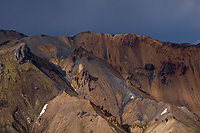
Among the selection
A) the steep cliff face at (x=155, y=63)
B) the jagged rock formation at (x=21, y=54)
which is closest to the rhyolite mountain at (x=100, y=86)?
the steep cliff face at (x=155, y=63)

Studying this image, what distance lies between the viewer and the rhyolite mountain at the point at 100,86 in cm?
9188

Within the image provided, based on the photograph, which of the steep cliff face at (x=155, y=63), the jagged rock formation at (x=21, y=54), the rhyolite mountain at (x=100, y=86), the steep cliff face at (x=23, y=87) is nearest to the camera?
the rhyolite mountain at (x=100, y=86)

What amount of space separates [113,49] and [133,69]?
24170 millimetres

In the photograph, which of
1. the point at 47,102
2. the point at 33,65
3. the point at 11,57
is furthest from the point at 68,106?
the point at 11,57

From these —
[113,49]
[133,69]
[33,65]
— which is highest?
[113,49]

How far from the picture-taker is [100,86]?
13125 centimetres

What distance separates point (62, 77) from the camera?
13825cm

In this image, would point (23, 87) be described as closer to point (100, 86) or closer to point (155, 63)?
point (100, 86)

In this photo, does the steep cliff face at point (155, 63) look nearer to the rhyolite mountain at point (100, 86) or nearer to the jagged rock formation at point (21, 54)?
the rhyolite mountain at point (100, 86)

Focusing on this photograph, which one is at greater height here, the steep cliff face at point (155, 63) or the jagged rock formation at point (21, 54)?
the steep cliff face at point (155, 63)

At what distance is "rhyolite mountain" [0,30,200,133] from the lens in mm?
91875

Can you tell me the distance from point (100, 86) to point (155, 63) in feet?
200

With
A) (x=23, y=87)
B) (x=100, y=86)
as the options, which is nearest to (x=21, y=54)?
(x=23, y=87)

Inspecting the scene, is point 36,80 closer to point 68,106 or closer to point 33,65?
point 33,65
